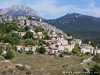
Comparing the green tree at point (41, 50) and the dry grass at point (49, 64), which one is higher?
the green tree at point (41, 50)

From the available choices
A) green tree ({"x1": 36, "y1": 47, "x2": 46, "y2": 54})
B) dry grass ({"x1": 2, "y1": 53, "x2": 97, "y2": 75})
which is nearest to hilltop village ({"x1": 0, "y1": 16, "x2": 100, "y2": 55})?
green tree ({"x1": 36, "y1": 47, "x2": 46, "y2": 54})

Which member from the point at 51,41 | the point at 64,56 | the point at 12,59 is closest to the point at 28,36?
the point at 51,41

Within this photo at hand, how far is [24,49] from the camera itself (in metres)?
64.6

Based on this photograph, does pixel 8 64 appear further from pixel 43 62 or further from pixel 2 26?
pixel 2 26

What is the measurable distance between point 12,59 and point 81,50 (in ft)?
85.6

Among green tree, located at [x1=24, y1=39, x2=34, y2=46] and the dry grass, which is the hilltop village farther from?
the dry grass

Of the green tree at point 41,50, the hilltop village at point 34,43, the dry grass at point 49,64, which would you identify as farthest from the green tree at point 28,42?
the dry grass at point 49,64

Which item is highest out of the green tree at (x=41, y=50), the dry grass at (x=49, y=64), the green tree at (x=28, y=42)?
the green tree at (x=28, y=42)

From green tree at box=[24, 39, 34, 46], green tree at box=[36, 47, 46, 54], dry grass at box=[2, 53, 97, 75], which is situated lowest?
dry grass at box=[2, 53, 97, 75]

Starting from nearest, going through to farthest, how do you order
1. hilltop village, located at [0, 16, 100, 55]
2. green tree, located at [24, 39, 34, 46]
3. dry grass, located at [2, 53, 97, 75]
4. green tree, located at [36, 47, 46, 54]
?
dry grass, located at [2, 53, 97, 75]
green tree, located at [36, 47, 46, 54]
hilltop village, located at [0, 16, 100, 55]
green tree, located at [24, 39, 34, 46]

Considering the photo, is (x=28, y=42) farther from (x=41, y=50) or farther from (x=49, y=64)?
(x=49, y=64)

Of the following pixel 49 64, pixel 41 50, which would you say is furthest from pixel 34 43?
pixel 49 64

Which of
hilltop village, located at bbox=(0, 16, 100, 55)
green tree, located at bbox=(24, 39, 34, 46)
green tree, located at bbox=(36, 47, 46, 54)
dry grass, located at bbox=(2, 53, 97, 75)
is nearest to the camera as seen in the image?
dry grass, located at bbox=(2, 53, 97, 75)

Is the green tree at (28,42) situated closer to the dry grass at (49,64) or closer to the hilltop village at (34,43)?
the hilltop village at (34,43)
